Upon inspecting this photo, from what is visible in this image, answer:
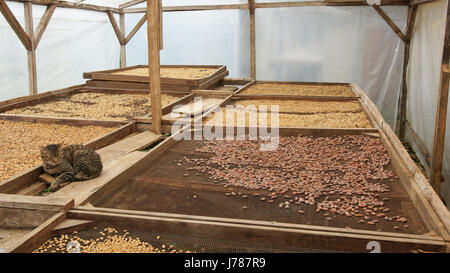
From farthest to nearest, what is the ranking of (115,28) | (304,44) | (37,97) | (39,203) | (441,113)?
(115,28), (304,44), (37,97), (441,113), (39,203)

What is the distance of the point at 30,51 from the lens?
693 cm

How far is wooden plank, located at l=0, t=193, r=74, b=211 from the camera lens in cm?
232

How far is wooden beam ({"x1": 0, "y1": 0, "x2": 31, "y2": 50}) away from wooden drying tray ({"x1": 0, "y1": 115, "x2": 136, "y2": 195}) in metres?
2.23

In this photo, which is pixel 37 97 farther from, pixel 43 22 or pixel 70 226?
pixel 70 226

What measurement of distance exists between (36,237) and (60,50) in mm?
6726

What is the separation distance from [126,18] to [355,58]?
5399 millimetres

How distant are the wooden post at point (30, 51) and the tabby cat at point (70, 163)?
4607 mm

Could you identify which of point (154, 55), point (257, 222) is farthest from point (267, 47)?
point (257, 222)

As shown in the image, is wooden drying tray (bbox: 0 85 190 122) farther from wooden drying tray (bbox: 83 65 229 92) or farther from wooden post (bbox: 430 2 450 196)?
wooden post (bbox: 430 2 450 196)

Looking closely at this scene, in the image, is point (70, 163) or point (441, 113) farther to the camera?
point (441, 113)

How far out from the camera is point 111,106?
5.71 metres

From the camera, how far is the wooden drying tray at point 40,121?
9.27 feet

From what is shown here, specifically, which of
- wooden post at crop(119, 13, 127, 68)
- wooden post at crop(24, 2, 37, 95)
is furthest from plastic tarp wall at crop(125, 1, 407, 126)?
wooden post at crop(24, 2, 37, 95)
